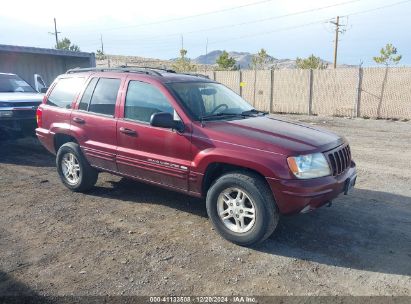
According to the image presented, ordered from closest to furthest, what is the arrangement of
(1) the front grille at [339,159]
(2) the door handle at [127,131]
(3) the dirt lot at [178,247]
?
(3) the dirt lot at [178,247], (1) the front grille at [339,159], (2) the door handle at [127,131]

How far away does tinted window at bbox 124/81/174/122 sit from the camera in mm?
4656

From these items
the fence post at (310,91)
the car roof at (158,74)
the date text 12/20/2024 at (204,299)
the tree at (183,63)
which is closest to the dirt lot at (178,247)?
the date text 12/20/2024 at (204,299)

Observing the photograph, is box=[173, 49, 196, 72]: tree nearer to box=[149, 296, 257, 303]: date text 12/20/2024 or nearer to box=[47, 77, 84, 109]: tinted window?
box=[47, 77, 84, 109]: tinted window

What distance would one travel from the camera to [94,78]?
18.2 ft

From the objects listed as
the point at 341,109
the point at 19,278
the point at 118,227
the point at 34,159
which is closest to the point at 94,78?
the point at 118,227

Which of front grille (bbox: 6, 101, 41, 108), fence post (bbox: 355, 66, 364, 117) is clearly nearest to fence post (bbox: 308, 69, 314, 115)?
fence post (bbox: 355, 66, 364, 117)

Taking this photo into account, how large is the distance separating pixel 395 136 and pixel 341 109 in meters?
5.88

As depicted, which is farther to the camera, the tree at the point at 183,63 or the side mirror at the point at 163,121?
the tree at the point at 183,63

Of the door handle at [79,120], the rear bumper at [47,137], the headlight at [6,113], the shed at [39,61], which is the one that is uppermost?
the shed at [39,61]

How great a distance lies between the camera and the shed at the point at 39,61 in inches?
607

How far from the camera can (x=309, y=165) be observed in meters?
3.82

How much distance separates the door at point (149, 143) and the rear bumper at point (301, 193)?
114 cm

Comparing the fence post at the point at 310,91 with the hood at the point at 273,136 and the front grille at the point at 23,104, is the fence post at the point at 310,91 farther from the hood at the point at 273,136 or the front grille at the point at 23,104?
the hood at the point at 273,136

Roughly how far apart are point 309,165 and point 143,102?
2259 mm
